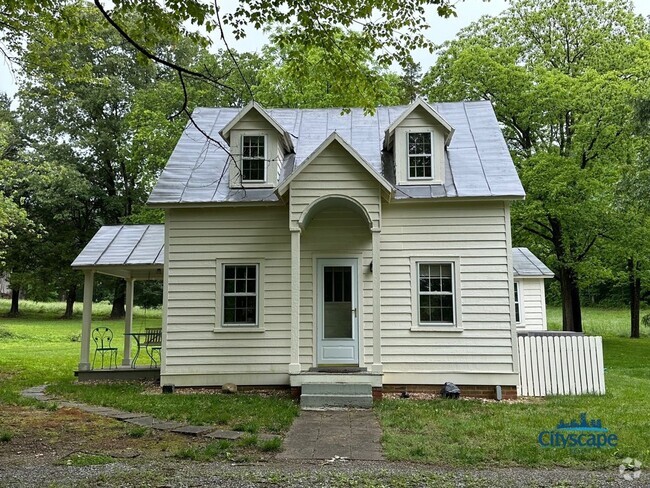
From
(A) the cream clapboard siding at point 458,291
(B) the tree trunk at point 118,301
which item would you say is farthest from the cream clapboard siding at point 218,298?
(B) the tree trunk at point 118,301

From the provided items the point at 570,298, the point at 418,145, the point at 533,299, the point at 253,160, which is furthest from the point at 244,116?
the point at 570,298

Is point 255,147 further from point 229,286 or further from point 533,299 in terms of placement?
point 533,299

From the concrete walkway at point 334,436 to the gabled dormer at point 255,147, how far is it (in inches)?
206

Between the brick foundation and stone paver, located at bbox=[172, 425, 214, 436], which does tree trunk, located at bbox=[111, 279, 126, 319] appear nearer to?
the brick foundation

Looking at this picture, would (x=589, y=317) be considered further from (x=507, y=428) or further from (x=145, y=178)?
(x=507, y=428)

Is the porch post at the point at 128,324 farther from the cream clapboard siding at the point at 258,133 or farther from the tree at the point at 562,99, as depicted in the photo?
the tree at the point at 562,99

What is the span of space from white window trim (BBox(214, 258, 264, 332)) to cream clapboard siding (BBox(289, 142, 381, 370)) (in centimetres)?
86

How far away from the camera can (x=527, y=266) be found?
62.7ft

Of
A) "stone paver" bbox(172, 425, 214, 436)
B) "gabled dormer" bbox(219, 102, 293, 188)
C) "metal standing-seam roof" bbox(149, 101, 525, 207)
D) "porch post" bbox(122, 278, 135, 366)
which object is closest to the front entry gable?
"metal standing-seam roof" bbox(149, 101, 525, 207)

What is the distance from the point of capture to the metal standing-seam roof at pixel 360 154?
11.3 m

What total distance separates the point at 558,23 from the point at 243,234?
18.3 metres

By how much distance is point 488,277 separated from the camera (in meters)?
11.0

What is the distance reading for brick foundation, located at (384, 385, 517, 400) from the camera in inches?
422

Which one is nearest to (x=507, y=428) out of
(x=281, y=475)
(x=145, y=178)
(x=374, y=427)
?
(x=374, y=427)
